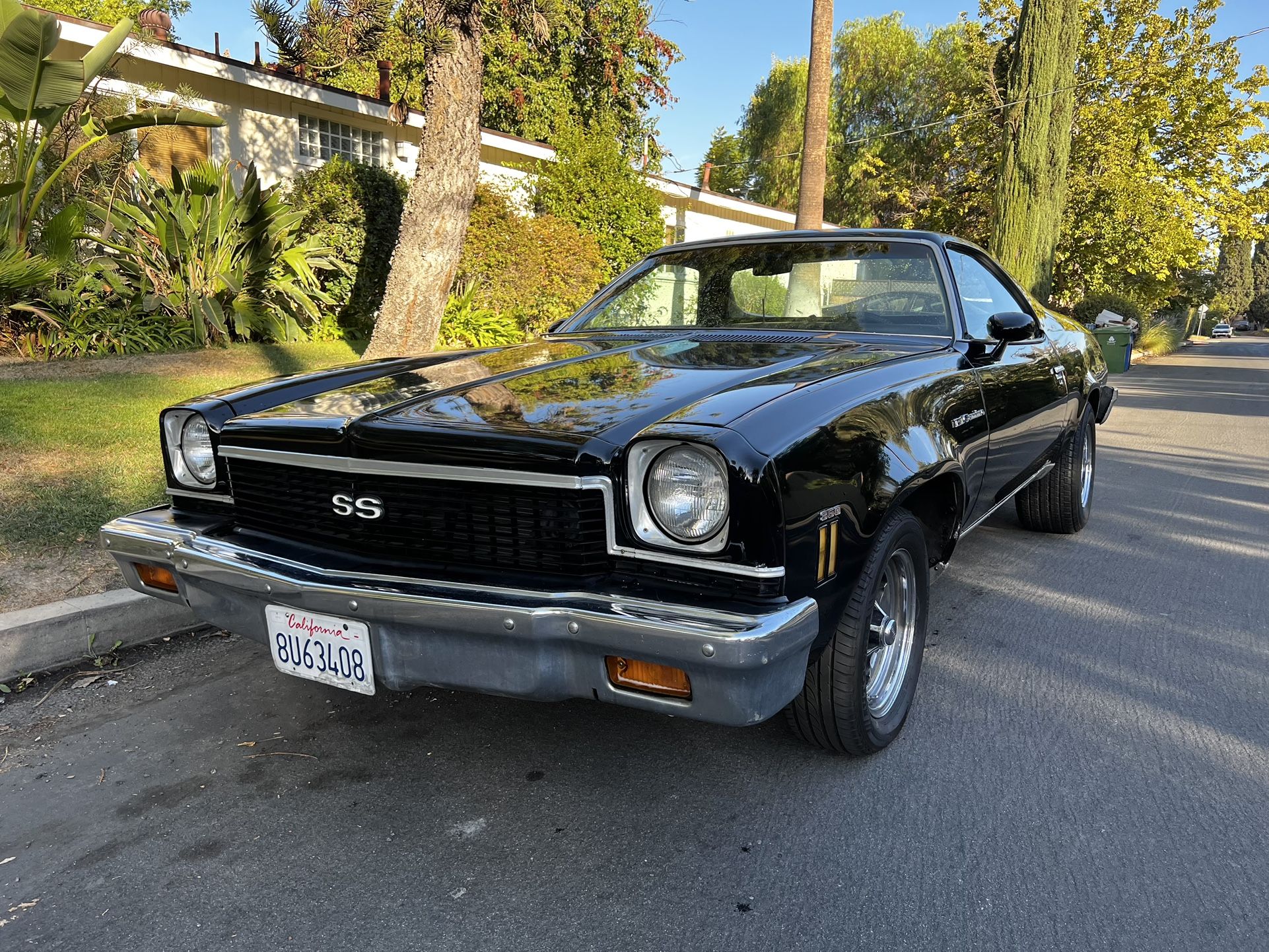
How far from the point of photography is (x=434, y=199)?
843cm

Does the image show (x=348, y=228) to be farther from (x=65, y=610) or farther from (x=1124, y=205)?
(x=1124, y=205)

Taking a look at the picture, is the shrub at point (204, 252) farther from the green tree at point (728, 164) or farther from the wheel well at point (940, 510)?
the green tree at point (728, 164)

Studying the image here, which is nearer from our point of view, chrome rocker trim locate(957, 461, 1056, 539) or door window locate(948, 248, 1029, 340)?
chrome rocker trim locate(957, 461, 1056, 539)

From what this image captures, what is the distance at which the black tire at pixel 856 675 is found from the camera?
7.64ft

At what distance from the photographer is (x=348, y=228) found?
11242 millimetres

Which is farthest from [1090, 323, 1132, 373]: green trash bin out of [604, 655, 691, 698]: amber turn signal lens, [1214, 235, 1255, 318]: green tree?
[1214, 235, 1255, 318]: green tree

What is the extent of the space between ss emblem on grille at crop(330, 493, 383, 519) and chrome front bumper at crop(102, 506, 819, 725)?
6.6 inches

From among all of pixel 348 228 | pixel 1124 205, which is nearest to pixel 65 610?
pixel 348 228

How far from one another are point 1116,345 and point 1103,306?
13.4 metres

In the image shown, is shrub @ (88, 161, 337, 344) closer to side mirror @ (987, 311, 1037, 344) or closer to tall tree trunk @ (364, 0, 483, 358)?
tall tree trunk @ (364, 0, 483, 358)

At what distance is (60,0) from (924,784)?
93.1 feet

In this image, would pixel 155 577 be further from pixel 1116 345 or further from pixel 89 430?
pixel 1116 345

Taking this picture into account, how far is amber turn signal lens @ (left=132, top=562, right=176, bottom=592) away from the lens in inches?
105

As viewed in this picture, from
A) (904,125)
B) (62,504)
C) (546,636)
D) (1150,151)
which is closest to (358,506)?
(546,636)
